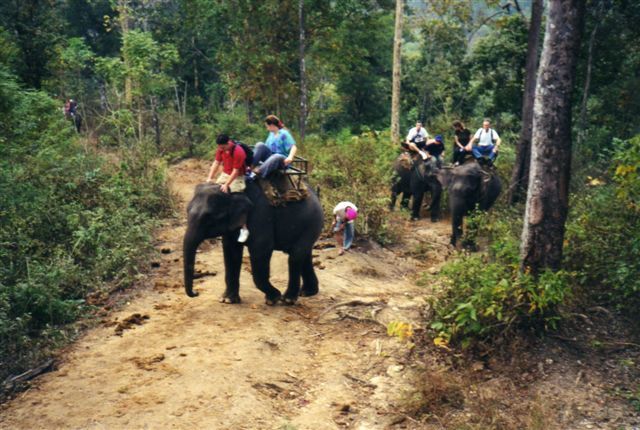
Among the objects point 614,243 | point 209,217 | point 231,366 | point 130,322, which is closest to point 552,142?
point 614,243

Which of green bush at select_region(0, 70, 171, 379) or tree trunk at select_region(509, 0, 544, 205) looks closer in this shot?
green bush at select_region(0, 70, 171, 379)

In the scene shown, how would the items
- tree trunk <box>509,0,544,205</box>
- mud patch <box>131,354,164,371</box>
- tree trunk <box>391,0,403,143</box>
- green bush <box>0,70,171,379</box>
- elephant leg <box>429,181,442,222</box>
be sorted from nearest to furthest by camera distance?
mud patch <box>131,354,164,371</box> < green bush <box>0,70,171,379</box> < tree trunk <box>509,0,544,205</box> < elephant leg <box>429,181,442,222</box> < tree trunk <box>391,0,403,143</box>

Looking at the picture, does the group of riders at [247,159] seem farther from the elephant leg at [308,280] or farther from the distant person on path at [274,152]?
the elephant leg at [308,280]

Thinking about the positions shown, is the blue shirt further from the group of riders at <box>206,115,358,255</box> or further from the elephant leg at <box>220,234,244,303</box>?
the elephant leg at <box>220,234,244,303</box>

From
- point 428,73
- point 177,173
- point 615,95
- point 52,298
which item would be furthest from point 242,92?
point 52,298

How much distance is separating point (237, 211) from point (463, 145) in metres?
8.55

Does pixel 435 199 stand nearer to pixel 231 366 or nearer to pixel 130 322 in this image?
pixel 130 322

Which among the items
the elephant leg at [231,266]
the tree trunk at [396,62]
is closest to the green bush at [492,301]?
the elephant leg at [231,266]

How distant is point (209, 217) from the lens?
8414 mm

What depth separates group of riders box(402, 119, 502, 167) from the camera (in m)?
14.8

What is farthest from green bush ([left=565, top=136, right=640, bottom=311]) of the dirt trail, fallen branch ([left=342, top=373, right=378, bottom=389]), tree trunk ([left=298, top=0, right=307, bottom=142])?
tree trunk ([left=298, top=0, right=307, bottom=142])

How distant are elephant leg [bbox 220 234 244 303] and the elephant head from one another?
36cm

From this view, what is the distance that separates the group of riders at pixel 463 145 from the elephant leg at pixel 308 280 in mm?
6438

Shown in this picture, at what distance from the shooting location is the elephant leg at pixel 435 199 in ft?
52.6
